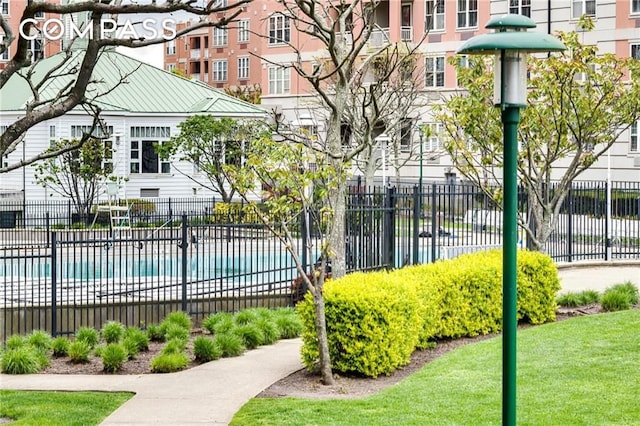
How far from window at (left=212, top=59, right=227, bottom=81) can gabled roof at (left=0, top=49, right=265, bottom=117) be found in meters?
39.4

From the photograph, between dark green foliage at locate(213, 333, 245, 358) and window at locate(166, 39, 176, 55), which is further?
window at locate(166, 39, 176, 55)

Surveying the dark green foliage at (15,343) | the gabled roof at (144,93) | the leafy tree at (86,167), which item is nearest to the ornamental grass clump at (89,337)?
the dark green foliage at (15,343)

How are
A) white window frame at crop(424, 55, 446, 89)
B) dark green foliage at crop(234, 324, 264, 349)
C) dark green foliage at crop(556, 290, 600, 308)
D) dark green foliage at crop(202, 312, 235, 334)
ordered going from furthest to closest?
white window frame at crop(424, 55, 446, 89) → dark green foliage at crop(556, 290, 600, 308) → dark green foliage at crop(202, 312, 235, 334) → dark green foliage at crop(234, 324, 264, 349)

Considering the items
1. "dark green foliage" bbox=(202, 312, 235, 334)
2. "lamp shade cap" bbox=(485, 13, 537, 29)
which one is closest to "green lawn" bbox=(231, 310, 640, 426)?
"dark green foliage" bbox=(202, 312, 235, 334)

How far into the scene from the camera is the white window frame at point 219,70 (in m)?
91.0

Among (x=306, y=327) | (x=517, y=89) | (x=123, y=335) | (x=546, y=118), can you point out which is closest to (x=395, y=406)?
(x=306, y=327)

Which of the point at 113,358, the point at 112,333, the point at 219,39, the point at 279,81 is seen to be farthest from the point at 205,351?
the point at 219,39

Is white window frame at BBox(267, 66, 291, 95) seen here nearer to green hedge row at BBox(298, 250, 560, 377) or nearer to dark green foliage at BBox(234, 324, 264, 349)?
green hedge row at BBox(298, 250, 560, 377)

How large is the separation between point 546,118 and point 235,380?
344 inches

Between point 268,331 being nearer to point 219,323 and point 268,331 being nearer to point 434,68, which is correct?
point 219,323

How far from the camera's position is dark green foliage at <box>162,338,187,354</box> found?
13.8m

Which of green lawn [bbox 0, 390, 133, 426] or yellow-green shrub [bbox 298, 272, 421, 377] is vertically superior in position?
yellow-green shrub [bbox 298, 272, 421, 377]

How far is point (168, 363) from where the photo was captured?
13039 millimetres

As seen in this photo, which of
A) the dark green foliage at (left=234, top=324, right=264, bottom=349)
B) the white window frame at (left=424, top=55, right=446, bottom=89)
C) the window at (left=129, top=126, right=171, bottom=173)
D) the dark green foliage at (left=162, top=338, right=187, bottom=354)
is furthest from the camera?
the white window frame at (left=424, top=55, right=446, bottom=89)
